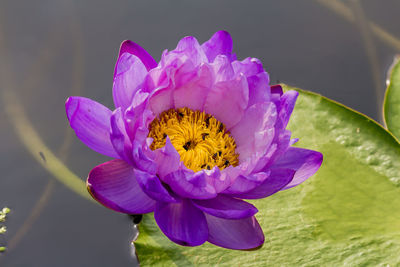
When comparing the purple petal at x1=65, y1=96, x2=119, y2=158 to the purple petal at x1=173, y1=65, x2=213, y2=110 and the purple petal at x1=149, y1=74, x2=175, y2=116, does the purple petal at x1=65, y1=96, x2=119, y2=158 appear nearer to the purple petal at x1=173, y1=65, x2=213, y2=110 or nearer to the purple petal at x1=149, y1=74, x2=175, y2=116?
the purple petal at x1=149, y1=74, x2=175, y2=116

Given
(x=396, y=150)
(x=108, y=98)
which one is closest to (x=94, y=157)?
(x=108, y=98)

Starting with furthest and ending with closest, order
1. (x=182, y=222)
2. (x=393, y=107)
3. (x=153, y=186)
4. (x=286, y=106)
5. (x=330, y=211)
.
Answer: (x=393, y=107)
(x=330, y=211)
(x=286, y=106)
(x=182, y=222)
(x=153, y=186)

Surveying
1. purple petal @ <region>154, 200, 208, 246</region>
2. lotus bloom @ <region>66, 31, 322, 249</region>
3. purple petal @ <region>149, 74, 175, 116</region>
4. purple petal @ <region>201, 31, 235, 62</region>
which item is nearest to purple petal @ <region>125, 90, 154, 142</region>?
lotus bloom @ <region>66, 31, 322, 249</region>

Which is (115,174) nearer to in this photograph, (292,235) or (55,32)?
(292,235)

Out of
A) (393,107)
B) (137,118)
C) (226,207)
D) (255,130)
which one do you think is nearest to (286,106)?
(255,130)

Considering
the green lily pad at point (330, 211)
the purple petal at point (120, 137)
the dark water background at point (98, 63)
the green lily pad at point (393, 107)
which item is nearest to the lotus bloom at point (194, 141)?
the purple petal at point (120, 137)

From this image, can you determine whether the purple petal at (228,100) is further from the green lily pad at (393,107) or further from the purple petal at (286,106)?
the green lily pad at (393,107)

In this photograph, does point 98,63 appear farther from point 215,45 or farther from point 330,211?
point 330,211
